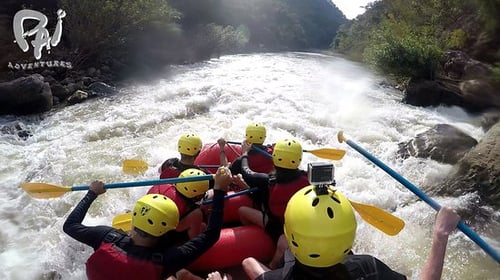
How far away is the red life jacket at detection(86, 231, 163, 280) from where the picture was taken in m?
2.12

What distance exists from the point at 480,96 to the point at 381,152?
6716 millimetres

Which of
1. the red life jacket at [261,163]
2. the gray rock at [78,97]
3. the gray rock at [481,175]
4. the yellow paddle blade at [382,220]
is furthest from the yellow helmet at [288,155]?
the gray rock at [78,97]

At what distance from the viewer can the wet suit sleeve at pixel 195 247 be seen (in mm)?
2234

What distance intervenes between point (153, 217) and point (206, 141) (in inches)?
219

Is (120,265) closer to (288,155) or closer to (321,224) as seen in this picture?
(321,224)

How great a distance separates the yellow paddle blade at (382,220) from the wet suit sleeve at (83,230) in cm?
153

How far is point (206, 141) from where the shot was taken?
25.4ft

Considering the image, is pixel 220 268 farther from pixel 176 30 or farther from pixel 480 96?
pixel 176 30

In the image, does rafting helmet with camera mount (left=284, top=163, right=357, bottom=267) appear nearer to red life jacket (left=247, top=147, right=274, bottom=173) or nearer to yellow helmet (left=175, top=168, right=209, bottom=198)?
yellow helmet (left=175, top=168, right=209, bottom=198)

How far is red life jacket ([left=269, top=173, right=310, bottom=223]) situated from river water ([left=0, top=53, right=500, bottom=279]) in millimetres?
1354

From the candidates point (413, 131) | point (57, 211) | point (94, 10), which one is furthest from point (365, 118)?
point (94, 10)

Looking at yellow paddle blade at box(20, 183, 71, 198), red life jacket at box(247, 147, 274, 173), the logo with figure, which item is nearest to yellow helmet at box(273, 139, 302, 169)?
red life jacket at box(247, 147, 274, 173)

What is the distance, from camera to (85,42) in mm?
15188

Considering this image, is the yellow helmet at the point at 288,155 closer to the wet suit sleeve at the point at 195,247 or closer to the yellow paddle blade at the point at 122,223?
the wet suit sleeve at the point at 195,247
